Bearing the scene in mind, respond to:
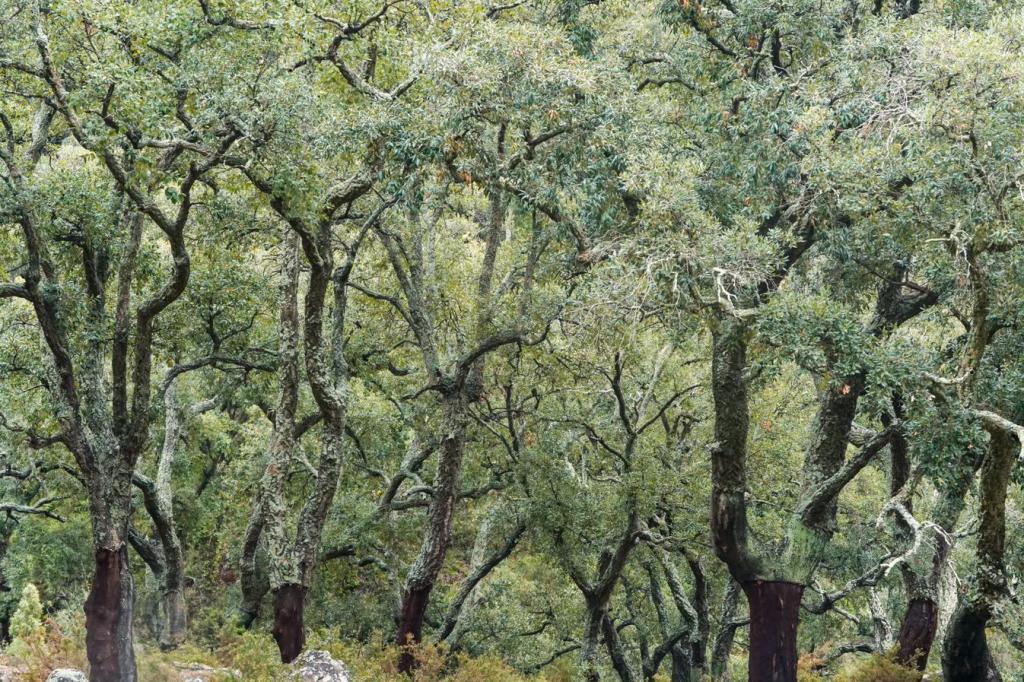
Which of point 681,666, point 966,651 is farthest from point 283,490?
point 681,666

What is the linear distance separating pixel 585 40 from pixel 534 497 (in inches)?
311

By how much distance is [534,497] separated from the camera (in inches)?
769

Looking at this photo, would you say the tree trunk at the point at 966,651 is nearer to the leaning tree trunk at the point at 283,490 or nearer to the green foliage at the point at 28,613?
the leaning tree trunk at the point at 283,490

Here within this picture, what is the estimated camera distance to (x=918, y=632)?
1761 centimetres

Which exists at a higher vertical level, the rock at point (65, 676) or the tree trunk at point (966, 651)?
the tree trunk at point (966, 651)

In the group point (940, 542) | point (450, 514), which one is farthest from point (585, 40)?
point (940, 542)

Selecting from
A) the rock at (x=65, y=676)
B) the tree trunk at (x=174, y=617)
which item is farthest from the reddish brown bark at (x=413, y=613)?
the rock at (x=65, y=676)

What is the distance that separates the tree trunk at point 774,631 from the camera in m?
15.0

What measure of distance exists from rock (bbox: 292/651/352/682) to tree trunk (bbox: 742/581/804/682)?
555 cm

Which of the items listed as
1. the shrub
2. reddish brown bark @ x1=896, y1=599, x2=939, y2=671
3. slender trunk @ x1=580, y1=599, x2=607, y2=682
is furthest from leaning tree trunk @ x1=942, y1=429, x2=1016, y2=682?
slender trunk @ x1=580, y1=599, x2=607, y2=682

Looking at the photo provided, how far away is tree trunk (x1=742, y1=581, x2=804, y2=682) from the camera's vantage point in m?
15.0

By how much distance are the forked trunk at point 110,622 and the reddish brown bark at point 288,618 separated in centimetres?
195

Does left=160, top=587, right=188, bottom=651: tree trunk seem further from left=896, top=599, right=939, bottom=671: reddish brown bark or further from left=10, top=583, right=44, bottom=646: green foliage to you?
left=896, top=599, right=939, bottom=671: reddish brown bark

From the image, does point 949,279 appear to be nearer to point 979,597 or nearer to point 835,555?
point 979,597
